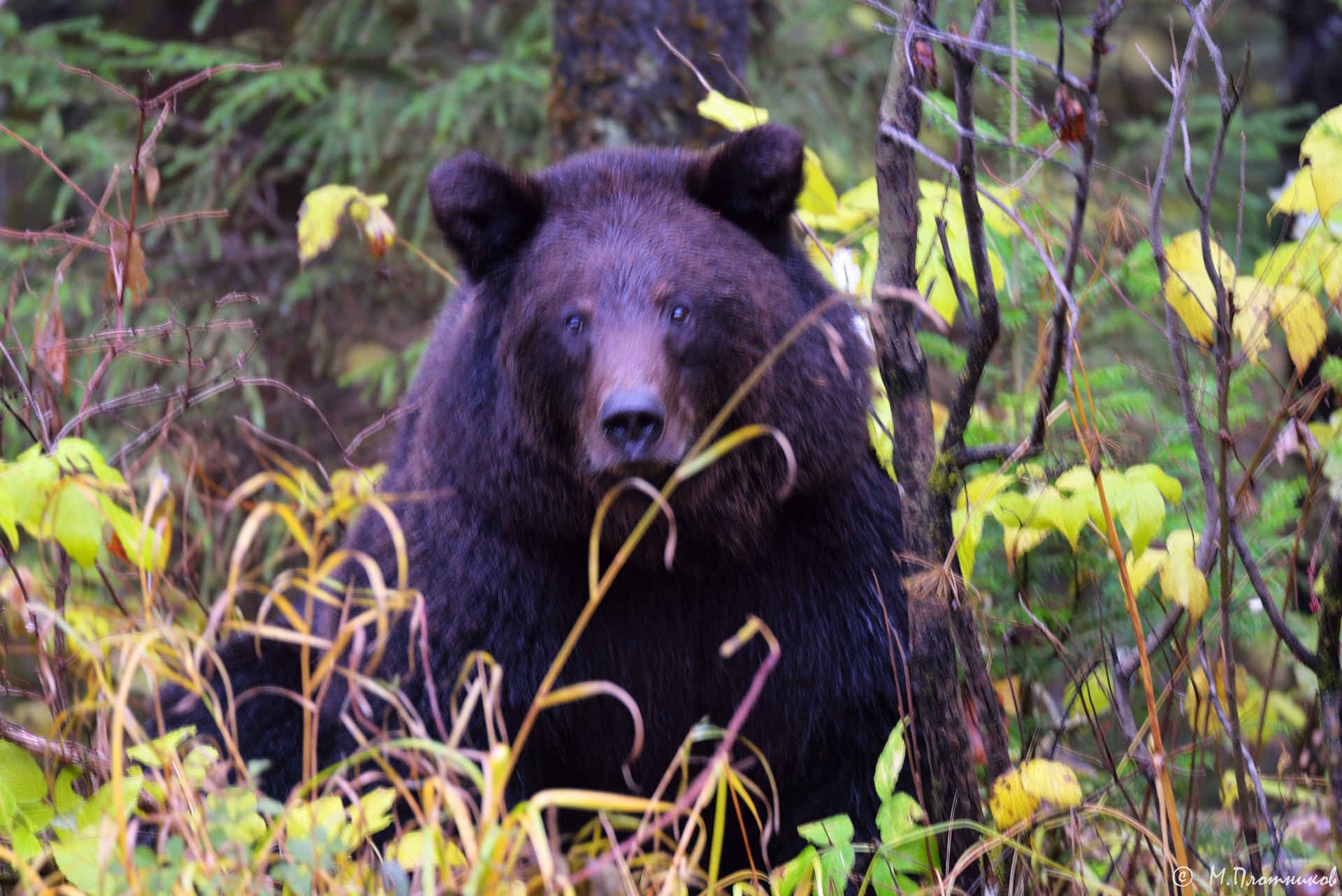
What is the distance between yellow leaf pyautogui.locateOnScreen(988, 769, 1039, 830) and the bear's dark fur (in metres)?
0.55

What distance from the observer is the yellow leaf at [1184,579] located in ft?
8.11

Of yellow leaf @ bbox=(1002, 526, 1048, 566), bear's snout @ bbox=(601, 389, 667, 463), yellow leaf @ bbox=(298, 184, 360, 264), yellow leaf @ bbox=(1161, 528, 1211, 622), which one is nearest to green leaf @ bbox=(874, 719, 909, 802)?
yellow leaf @ bbox=(1002, 526, 1048, 566)

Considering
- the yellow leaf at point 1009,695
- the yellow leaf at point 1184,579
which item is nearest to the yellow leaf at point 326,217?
the yellow leaf at point 1009,695

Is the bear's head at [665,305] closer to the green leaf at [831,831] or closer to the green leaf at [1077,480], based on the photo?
the green leaf at [1077,480]

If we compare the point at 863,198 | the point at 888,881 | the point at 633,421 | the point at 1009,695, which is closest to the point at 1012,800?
the point at 888,881

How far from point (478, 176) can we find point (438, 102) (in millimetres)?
3409

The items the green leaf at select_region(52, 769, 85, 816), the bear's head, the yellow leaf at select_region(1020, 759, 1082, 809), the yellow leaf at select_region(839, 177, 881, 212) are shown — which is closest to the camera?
the yellow leaf at select_region(1020, 759, 1082, 809)

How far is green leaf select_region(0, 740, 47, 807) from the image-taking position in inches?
104

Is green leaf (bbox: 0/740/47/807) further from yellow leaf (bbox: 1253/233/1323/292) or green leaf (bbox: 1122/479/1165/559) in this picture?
yellow leaf (bbox: 1253/233/1323/292)

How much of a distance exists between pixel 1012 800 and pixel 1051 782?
0.31 feet

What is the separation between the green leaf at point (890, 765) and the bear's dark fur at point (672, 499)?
1.24 ft

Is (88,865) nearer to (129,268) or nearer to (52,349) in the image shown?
(52,349)

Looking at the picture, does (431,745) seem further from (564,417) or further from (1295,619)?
(1295,619)

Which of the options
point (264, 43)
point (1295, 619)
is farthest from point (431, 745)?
point (264, 43)
